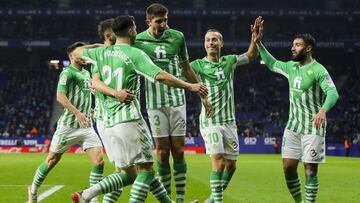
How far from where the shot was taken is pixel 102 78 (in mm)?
8008

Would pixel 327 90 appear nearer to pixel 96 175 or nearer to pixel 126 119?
pixel 126 119

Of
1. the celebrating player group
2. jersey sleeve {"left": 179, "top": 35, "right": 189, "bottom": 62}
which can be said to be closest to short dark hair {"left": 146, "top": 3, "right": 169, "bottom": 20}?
the celebrating player group

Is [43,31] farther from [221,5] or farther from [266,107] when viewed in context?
[266,107]

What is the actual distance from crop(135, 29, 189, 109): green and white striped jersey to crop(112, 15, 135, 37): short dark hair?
162 cm

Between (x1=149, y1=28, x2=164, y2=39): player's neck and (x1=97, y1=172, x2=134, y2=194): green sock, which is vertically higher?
(x1=149, y1=28, x2=164, y2=39): player's neck

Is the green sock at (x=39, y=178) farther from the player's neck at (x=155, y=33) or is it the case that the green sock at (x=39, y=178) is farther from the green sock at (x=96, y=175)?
the player's neck at (x=155, y=33)

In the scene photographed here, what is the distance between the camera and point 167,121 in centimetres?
956

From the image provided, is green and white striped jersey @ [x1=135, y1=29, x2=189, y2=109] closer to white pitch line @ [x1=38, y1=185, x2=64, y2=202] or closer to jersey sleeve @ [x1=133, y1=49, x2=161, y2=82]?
jersey sleeve @ [x1=133, y1=49, x2=161, y2=82]

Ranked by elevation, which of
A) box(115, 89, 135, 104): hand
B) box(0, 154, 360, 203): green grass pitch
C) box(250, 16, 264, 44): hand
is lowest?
box(0, 154, 360, 203): green grass pitch

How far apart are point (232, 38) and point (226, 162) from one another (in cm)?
4590

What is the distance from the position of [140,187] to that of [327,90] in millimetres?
3282

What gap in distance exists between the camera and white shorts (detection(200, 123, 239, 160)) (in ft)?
33.1

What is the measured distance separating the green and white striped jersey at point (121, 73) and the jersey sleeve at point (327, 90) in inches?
113

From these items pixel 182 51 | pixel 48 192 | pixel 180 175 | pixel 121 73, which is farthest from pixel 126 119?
pixel 48 192
